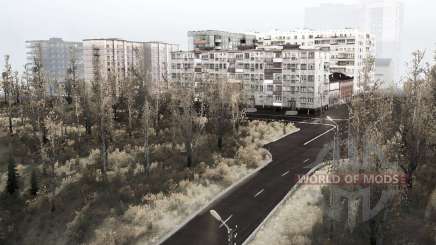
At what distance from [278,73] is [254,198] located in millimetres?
55409

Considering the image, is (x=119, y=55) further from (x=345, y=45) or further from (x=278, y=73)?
(x=345, y=45)

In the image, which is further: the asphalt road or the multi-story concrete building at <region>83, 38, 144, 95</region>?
the multi-story concrete building at <region>83, 38, 144, 95</region>

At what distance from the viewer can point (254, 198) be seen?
117 feet

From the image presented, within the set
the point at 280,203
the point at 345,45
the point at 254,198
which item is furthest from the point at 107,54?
the point at 280,203

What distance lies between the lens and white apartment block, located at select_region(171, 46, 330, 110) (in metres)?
83.4

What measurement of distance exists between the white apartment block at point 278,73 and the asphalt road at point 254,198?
31828 millimetres

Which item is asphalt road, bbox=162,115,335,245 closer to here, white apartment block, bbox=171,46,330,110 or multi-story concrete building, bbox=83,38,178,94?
white apartment block, bbox=171,46,330,110

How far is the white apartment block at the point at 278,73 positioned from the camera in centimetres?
8344

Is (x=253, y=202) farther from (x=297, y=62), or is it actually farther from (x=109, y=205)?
(x=297, y=62)

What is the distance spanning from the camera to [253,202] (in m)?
34.9

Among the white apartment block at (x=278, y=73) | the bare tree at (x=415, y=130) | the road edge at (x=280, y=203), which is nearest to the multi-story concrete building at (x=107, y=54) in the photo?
the white apartment block at (x=278, y=73)

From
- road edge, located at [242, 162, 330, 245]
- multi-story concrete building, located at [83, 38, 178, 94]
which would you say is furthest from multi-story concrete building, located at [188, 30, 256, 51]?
road edge, located at [242, 162, 330, 245]

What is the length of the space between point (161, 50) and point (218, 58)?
190 ft

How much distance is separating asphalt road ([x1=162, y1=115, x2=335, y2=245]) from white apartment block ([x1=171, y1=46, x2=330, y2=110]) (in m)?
31.8
